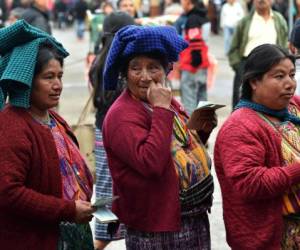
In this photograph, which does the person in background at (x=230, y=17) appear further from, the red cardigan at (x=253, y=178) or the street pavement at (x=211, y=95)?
the red cardigan at (x=253, y=178)

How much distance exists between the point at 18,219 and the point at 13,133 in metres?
0.37

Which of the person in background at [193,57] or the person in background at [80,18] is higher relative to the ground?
the person in background at [193,57]

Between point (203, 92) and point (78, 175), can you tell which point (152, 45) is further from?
point (203, 92)

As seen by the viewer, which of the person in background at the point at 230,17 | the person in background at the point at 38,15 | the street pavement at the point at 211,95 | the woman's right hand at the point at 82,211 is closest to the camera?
the woman's right hand at the point at 82,211

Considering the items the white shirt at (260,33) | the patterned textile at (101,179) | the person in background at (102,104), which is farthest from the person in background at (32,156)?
the white shirt at (260,33)

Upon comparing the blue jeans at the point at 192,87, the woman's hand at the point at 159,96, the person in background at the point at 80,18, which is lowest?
the person in background at the point at 80,18

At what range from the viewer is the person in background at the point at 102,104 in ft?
17.6

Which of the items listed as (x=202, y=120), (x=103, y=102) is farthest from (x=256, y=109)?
(x=103, y=102)

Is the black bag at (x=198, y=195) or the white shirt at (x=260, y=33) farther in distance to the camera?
the white shirt at (x=260, y=33)

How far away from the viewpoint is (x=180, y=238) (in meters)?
3.60

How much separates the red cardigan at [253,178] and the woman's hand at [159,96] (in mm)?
299

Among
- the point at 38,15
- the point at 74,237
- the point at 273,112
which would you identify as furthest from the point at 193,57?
the point at 74,237

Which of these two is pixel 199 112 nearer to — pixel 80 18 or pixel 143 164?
pixel 143 164

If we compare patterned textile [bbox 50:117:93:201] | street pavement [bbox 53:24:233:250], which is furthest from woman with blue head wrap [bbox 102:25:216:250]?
street pavement [bbox 53:24:233:250]
